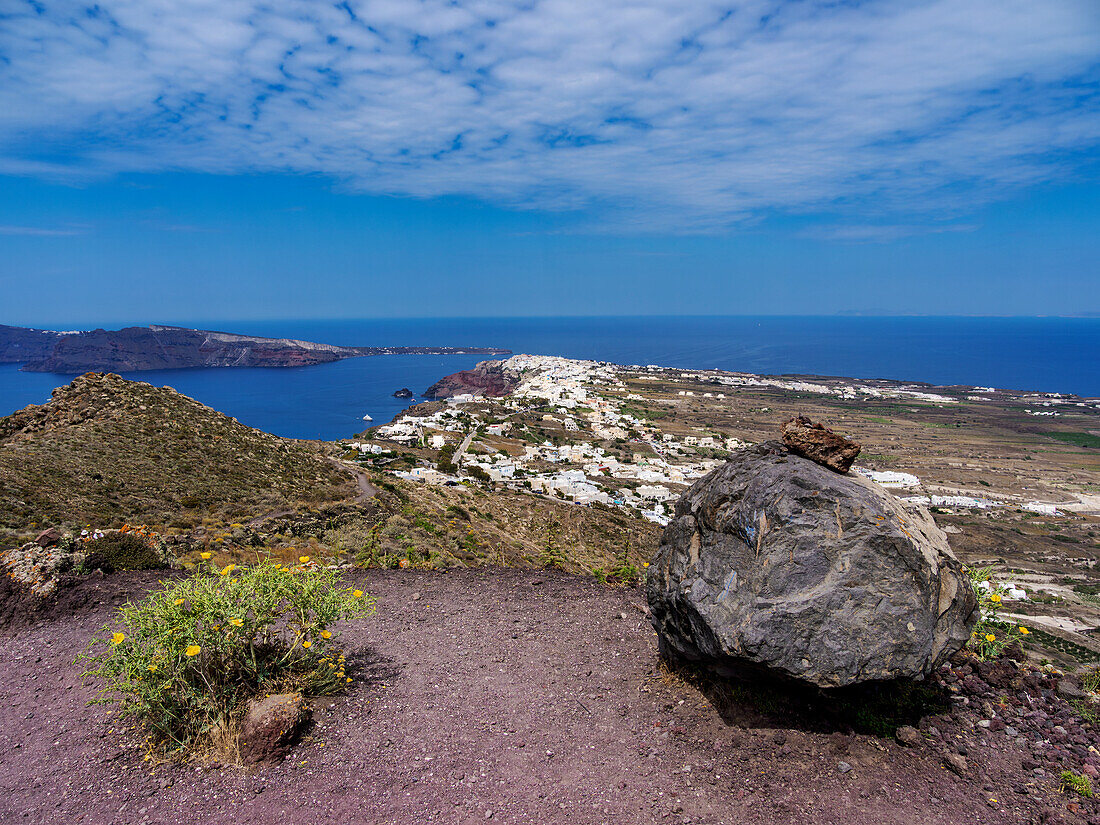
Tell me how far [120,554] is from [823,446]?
10.7 metres

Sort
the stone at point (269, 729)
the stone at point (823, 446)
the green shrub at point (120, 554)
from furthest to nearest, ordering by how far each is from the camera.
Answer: the green shrub at point (120, 554) → the stone at point (823, 446) → the stone at point (269, 729)

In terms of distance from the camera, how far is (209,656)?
5145mm

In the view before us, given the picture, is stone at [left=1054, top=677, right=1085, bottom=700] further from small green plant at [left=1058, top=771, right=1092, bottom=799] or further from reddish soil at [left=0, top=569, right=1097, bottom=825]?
small green plant at [left=1058, top=771, right=1092, bottom=799]

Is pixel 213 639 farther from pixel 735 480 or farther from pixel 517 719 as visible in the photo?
pixel 735 480

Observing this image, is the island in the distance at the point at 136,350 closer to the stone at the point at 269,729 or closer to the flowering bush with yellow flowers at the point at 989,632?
the stone at the point at 269,729

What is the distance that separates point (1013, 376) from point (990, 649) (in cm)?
20951

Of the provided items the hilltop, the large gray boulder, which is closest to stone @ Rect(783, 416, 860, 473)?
the large gray boulder

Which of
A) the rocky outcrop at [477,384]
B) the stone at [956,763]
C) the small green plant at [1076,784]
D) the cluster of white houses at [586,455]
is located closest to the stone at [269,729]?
the stone at [956,763]

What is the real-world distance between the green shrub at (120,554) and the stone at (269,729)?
5.69 m

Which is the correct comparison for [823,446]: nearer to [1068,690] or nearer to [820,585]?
[820,585]

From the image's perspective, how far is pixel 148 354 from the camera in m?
170

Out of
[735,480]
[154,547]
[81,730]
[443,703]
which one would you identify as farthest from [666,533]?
[154,547]

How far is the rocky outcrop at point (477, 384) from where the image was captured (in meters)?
132

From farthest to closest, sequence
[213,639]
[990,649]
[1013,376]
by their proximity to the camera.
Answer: [1013,376] < [990,649] < [213,639]
